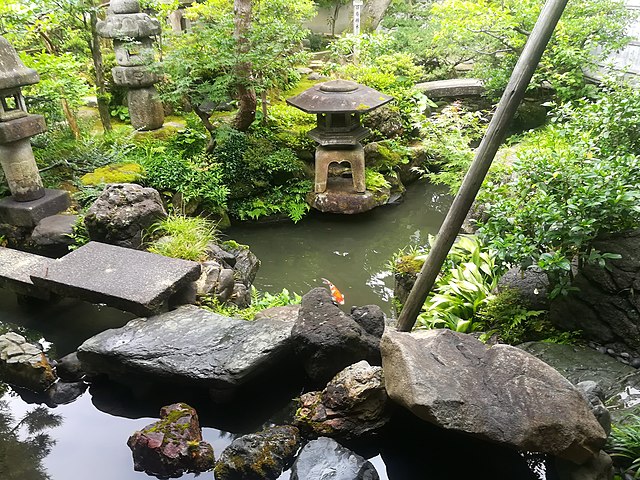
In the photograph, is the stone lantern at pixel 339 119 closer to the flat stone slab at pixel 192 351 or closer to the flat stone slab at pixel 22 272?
the flat stone slab at pixel 22 272

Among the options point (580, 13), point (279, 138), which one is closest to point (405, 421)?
point (279, 138)

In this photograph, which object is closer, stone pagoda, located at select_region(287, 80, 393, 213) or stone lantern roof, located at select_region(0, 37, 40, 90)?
stone lantern roof, located at select_region(0, 37, 40, 90)

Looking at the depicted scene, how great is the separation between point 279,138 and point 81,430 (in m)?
7.60

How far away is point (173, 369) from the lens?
14.3 ft

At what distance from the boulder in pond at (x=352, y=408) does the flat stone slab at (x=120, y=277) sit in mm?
2039

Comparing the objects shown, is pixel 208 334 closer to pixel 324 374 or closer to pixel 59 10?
pixel 324 374

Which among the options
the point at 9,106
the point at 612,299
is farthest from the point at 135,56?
the point at 612,299

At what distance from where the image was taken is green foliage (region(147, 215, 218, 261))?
21.0 feet

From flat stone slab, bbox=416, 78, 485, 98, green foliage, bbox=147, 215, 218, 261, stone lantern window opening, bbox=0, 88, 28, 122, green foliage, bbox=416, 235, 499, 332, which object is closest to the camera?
green foliage, bbox=416, 235, 499, 332

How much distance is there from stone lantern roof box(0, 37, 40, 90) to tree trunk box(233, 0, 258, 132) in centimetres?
351

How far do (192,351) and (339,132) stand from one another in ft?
20.8

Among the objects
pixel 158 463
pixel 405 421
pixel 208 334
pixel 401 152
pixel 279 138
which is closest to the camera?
pixel 158 463

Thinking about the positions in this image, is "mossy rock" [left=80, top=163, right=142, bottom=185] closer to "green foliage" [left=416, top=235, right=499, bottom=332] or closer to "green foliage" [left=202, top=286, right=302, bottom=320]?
"green foliage" [left=202, top=286, right=302, bottom=320]

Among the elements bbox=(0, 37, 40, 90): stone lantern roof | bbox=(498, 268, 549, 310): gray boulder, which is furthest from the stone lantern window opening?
bbox=(498, 268, 549, 310): gray boulder
